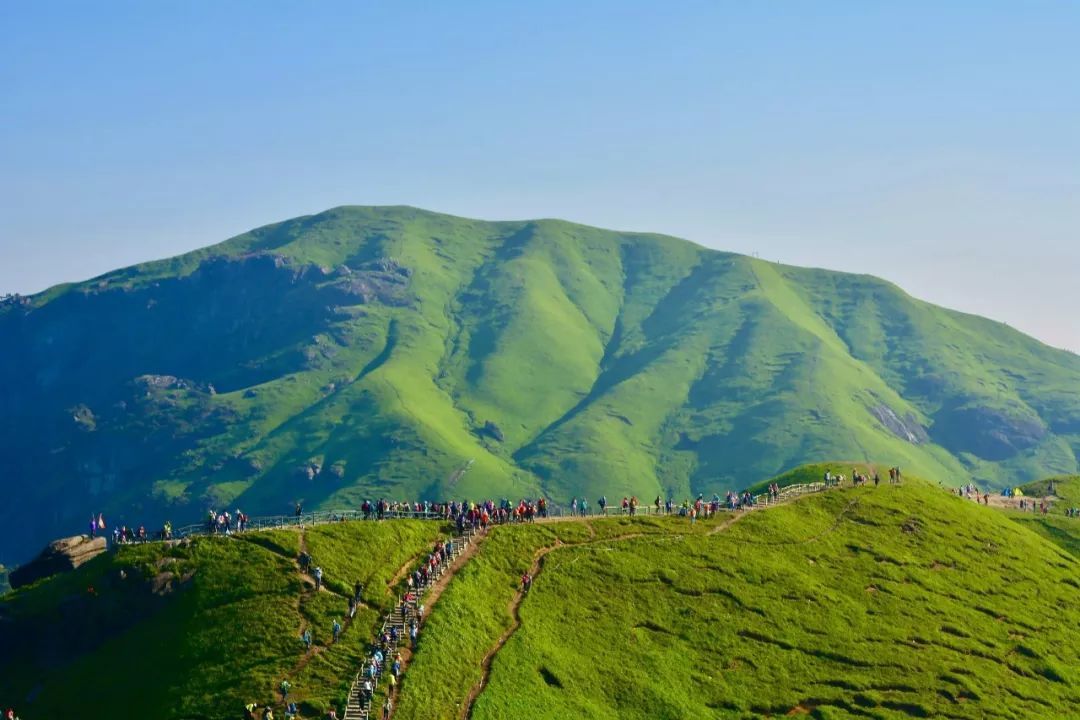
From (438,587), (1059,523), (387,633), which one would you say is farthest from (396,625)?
(1059,523)

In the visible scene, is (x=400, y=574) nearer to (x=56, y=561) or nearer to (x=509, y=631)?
(x=509, y=631)

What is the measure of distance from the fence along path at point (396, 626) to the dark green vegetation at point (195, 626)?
1.19m

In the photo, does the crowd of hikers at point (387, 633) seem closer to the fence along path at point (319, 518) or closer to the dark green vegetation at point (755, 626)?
→ the dark green vegetation at point (755, 626)

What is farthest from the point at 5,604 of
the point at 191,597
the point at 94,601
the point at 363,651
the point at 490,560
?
the point at 490,560

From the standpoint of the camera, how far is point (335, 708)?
7706cm

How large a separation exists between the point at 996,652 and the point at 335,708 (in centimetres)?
6836

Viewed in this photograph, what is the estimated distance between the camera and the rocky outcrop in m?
112

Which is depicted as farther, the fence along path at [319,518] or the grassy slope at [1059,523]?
the grassy slope at [1059,523]

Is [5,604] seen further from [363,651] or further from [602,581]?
[602,581]

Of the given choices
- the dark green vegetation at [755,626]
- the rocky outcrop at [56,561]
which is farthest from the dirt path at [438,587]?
the rocky outcrop at [56,561]

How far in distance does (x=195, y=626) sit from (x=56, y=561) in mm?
30579

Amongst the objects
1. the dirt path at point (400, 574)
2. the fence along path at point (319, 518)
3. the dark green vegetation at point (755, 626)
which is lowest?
the dark green vegetation at point (755, 626)

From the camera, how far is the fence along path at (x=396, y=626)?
7800 centimetres

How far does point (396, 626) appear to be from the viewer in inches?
3521
